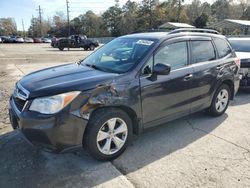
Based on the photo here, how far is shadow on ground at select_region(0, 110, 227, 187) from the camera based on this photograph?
11.2 ft

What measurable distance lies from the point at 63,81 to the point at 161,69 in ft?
4.55

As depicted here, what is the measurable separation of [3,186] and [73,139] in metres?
0.96

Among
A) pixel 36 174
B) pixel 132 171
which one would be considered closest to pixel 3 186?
pixel 36 174

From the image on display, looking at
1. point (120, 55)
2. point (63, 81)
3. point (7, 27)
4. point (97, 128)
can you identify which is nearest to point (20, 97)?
point (63, 81)

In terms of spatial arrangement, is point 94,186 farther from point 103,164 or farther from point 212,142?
point 212,142

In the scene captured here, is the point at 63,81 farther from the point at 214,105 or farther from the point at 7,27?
the point at 7,27

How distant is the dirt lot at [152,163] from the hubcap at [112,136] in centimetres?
19

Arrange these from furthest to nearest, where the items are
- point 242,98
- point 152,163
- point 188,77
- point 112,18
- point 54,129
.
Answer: point 112,18
point 242,98
point 188,77
point 152,163
point 54,129

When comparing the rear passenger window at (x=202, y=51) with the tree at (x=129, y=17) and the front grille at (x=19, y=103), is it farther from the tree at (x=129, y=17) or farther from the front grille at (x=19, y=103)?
the tree at (x=129, y=17)

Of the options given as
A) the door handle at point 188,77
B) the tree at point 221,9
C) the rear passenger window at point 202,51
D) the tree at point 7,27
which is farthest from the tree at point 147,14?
the door handle at point 188,77

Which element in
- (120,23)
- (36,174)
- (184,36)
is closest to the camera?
(36,174)

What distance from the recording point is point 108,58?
182 inches

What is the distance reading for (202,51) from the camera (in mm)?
5168

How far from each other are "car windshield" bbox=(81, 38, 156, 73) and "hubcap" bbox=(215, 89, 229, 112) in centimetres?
215
